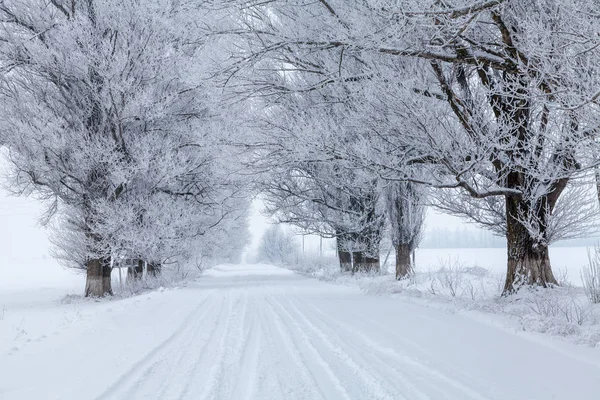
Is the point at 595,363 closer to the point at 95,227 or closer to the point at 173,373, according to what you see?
the point at 173,373

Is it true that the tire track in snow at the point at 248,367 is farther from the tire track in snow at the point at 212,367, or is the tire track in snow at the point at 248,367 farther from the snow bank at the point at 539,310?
the snow bank at the point at 539,310

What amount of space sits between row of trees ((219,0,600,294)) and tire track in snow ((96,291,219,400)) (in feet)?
12.9

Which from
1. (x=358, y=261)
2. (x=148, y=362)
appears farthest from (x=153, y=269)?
(x=148, y=362)

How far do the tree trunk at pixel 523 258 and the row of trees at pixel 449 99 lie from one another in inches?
0.8

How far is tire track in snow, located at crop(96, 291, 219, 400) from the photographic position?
378 cm

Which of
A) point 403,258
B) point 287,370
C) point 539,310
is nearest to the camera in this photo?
point 287,370

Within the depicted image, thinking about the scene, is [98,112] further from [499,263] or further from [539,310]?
[499,263]

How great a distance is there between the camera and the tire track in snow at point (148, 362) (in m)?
3.78

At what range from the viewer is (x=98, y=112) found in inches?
563

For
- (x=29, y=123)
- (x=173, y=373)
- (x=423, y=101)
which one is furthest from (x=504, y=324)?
(x=29, y=123)

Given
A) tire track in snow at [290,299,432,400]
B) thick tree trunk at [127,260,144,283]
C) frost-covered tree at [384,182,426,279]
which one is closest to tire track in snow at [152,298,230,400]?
tire track in snow at [290,299,432,400]

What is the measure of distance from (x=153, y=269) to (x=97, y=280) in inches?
275

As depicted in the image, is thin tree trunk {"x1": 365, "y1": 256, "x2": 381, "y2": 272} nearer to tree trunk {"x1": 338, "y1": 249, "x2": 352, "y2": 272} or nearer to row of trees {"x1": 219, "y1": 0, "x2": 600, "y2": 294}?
tree trunk {"x1": 338, "y1": 249, "x2": 352, "y2": 272}

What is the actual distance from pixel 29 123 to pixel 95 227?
3552mm
